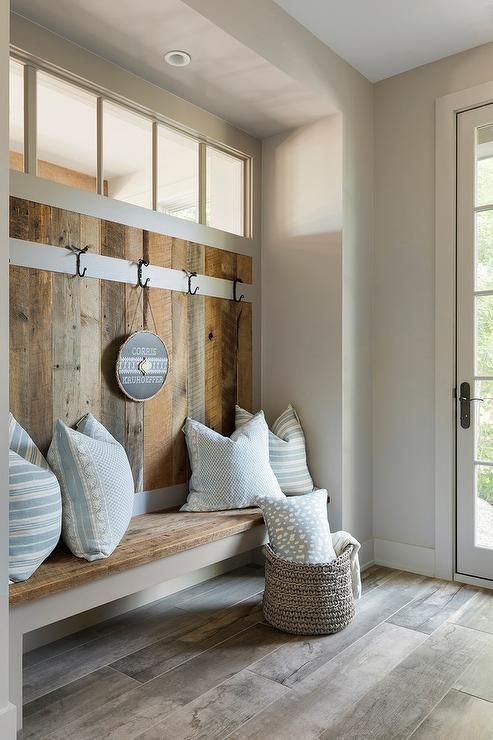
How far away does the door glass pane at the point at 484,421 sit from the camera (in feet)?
9.20

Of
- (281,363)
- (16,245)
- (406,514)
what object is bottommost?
(406,514)

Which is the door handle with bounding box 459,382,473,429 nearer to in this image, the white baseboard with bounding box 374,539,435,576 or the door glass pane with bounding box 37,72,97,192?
the white baseboard with bounding box 374,539,435,576

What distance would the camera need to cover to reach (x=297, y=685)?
1937 mm

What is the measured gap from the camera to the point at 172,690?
1904mm

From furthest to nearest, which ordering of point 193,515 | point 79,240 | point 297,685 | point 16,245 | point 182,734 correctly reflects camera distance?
point 193,515, point 79,240, point 16,245, point 297,685, point 182,734

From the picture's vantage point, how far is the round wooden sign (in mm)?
2482

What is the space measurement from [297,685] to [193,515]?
858 millimetres

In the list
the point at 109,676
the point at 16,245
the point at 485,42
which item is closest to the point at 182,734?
the point at 109,676

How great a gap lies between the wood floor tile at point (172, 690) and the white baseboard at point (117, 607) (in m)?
0.49

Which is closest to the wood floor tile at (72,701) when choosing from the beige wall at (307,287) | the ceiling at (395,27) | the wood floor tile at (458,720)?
the wood floor tile at (458,720)

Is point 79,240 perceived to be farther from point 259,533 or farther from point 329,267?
point 259,533

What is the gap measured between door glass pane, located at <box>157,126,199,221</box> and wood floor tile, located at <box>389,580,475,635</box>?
82.4 inches

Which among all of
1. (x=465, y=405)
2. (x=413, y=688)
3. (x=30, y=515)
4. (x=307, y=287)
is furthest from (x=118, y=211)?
(x=413, y=688)

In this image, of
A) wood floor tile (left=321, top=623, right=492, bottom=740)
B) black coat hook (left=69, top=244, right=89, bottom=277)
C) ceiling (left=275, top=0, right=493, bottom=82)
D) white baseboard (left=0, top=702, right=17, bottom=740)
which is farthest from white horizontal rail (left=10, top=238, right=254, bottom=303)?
wood floor tile (left=321, top=623, right=492, bottom=740)
